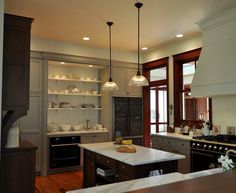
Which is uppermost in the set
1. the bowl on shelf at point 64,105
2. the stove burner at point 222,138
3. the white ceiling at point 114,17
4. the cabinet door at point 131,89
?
the white ceiling at point 114,17

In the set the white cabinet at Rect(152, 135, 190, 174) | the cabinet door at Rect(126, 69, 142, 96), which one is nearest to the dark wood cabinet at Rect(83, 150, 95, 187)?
the white cabinet at Rect(152, 135, 190, 174)

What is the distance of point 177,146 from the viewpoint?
4695mm

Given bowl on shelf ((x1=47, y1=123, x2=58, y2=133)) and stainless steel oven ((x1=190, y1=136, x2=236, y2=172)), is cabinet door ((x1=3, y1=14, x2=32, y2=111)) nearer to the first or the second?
bowl on shelf ((x1=47, y1=123, x2=58, y2=133))

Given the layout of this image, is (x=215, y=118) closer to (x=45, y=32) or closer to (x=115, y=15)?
(x=115, y=15)

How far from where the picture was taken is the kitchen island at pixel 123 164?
2901 millimetres

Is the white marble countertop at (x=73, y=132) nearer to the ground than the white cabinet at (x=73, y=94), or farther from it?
nearer to the ground

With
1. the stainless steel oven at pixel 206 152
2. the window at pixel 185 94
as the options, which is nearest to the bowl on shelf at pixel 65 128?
the window at pixel 185 94

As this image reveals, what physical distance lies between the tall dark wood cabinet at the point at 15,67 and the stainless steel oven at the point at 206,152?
292 cm

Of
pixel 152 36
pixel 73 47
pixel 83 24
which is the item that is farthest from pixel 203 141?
pixel 73 47

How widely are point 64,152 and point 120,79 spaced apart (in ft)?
7.95

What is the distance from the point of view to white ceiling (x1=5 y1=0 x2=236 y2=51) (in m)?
3.61

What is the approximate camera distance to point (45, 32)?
16.4 ft

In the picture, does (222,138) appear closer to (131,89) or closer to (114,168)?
(114,168)

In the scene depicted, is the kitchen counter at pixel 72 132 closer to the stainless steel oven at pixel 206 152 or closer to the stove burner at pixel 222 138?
the stainless steel oven at pixel 206 152
